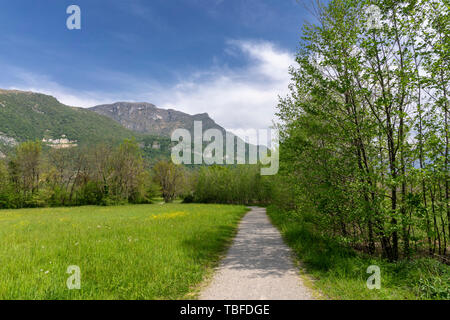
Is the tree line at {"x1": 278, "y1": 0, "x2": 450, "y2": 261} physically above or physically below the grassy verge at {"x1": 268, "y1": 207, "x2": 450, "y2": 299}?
above

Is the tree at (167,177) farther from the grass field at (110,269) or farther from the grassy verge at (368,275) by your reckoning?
the grassy verge at (368,275)

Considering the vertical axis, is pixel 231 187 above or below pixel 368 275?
below

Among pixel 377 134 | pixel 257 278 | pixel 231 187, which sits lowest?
pixel 231 187

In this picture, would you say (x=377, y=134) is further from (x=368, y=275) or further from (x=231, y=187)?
(x=231, y=187)

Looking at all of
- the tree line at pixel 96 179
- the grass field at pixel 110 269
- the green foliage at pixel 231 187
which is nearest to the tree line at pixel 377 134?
the grass field at pixel 110 269

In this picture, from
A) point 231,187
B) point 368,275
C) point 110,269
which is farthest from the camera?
point 231,187

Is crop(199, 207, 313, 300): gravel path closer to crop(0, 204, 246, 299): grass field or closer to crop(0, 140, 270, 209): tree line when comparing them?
crop(0, 204, 246, 299): grass field

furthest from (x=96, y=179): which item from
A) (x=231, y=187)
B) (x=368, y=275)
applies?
(x=368, y=275)

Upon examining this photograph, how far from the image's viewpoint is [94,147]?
176 ft

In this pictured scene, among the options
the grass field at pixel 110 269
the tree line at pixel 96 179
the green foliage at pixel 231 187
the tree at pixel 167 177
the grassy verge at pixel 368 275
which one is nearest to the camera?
the grassy verge at pixel 368 275

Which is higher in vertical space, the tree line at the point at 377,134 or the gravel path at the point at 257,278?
the tree line at the point at 377,134

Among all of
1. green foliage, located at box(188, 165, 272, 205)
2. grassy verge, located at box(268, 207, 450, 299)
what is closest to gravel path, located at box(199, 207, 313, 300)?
grassy verge, located at box(268, 207, 450, 299)

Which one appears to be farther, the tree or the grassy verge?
the tree

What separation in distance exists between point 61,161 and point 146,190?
20.1 metres
